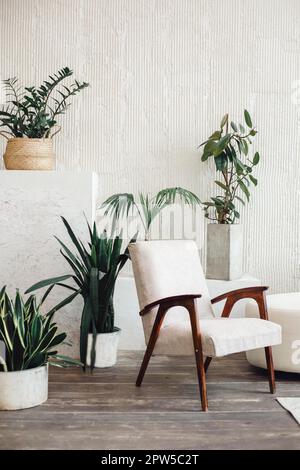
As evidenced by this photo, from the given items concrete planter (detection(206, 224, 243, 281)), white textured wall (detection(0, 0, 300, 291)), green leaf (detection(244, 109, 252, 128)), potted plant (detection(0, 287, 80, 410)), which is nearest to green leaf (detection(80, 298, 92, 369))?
potted plant (detection(0, 287, 80, 410))

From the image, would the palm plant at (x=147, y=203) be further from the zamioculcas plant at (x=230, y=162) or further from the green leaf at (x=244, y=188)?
the green leaf at (x=244, y=188)

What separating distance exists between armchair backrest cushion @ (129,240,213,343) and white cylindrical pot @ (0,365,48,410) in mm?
732

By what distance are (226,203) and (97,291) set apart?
131 centimetres

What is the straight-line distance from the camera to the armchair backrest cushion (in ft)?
11.3

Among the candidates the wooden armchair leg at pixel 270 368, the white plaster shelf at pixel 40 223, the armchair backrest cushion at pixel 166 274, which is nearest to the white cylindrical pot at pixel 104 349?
→ the white plaster shelf at pixel 40 223

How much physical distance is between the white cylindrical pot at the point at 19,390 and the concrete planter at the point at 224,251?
1797mm

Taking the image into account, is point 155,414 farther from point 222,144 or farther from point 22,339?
point 222,144

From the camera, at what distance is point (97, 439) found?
259 cm

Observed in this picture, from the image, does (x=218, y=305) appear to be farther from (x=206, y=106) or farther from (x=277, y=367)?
(x=206, y=106)

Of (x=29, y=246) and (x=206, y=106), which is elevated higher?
(x=206, y=106)

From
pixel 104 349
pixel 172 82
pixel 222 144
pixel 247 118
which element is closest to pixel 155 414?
pixel 104 349

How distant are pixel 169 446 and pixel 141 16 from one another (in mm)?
3497

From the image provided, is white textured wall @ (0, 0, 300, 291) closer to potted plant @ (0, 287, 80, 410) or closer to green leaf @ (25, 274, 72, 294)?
green leaf @ (25, 274, 72, 294)

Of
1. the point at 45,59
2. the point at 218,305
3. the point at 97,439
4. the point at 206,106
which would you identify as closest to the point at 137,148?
the point at 206,106
